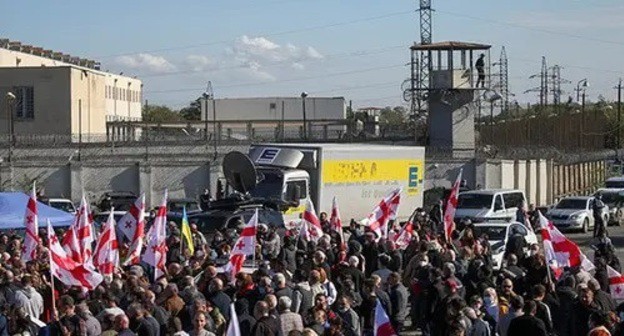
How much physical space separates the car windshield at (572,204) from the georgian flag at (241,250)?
25661mm

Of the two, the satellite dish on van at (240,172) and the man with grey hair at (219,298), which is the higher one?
the satellite dish on van at (240,172)

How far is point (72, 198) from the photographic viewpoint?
5425 centimetres

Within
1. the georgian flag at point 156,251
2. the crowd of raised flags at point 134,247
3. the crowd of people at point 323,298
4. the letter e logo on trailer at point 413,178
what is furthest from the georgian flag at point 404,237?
the letter e logo on trailer at point 413,178

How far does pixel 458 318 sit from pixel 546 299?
11.0 feet

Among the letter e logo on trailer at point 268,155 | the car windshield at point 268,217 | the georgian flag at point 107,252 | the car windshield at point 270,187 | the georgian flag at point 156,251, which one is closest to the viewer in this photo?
the georgian flag at point 107,252

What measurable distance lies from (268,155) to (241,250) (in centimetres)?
1697

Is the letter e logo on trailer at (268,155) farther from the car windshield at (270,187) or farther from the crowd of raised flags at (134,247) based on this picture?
the crowd of raised flags at (134,247)

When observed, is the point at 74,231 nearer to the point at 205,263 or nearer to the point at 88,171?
the point at 205,263

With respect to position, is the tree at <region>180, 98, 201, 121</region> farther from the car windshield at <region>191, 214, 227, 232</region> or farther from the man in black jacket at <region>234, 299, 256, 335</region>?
the man in black jacket at <region>234, 299, 256, 335</region>

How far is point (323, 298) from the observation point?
1461cm

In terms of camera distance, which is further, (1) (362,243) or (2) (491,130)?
(2) (491,130)

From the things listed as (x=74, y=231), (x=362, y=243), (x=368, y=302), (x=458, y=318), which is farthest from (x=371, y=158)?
(x=458, y=318)

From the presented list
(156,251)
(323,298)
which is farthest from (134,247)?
(323,298)

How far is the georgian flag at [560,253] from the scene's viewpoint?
59.6ft
